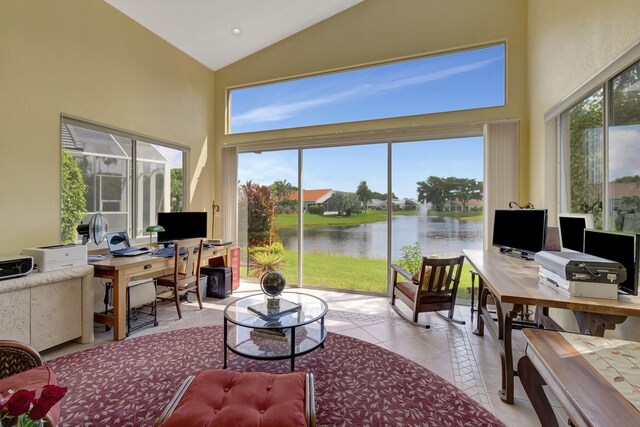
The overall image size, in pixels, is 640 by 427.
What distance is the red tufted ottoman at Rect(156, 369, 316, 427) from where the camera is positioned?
1.29m

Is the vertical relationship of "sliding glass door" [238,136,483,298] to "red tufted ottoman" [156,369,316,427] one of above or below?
above

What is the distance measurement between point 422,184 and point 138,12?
176 inches

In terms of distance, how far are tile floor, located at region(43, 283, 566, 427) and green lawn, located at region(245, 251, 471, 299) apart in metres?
0.30

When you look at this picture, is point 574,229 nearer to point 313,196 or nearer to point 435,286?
point 435,286

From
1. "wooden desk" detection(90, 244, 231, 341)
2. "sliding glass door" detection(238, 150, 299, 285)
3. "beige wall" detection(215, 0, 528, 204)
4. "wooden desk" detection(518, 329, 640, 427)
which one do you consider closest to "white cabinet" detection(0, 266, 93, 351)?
"wooden desk" detection(90, 244, 231, 341)

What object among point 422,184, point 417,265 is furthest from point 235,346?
point 422,184

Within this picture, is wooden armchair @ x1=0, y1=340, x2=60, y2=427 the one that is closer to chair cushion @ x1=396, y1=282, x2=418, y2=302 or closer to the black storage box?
the black storage box

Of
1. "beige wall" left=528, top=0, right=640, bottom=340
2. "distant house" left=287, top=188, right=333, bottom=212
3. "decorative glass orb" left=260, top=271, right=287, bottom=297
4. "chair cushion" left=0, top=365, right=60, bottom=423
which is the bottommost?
"chair cushion" left=0, top=365, right=60, bottom=423

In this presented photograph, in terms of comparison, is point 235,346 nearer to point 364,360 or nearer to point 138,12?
point 364,360

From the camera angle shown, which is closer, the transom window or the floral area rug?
the floral area rug

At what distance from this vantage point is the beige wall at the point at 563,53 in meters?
2.06

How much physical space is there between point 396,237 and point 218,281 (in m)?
2.81

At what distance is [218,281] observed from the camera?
4461mm

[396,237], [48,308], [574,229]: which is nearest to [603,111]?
[574,229]
